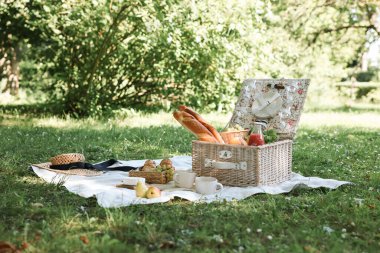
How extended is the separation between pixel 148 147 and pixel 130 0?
102 inches

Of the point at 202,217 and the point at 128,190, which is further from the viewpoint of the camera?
the point at 128,190

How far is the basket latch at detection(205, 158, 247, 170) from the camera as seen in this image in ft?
15.0

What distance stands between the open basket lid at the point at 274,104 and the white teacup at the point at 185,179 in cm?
118

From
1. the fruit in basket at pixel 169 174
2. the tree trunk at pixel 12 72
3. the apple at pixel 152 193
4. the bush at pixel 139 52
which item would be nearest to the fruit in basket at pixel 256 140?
the fruit in basket at pixel 169 174

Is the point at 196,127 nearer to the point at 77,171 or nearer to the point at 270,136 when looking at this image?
the point at 270,136

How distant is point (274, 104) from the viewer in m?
5.37

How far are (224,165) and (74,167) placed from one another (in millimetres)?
1533

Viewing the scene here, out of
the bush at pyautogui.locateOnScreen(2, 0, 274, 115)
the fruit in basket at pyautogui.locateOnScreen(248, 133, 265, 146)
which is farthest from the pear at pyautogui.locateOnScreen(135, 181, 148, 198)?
the bush at pyautogui.locateOnScreen(2, 0, 274, 115)

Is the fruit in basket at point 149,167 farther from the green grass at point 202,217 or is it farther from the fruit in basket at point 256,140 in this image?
the fruit in basket at point 256,140

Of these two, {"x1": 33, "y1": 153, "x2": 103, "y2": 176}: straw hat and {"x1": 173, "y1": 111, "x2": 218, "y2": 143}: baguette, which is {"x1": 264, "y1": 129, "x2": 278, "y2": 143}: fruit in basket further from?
{"x1": 33, "y1": 153, "x2": 103, "y2": 176}: straw hat

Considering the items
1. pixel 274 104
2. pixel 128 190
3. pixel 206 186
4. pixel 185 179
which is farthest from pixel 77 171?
pixel 274 104

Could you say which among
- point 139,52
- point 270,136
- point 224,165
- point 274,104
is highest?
point 139,52

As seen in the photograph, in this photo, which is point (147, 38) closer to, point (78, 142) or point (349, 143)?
point (78, 142)

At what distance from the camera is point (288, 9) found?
14.7 metres
